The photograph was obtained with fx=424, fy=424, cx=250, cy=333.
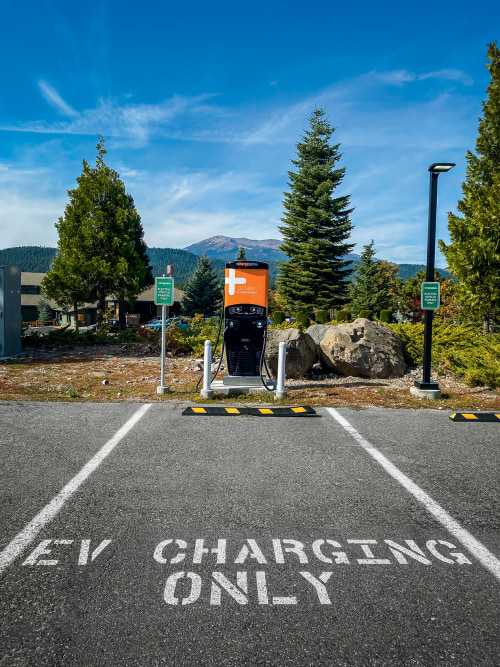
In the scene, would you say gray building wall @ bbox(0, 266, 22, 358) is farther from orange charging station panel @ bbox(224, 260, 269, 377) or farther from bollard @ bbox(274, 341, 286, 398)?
bollard @ bbox(274, 341, 286, 398)

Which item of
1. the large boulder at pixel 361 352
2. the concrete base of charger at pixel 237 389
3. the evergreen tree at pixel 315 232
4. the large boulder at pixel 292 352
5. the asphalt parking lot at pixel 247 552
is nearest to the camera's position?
the asphalt parking lot at pixel 247 552

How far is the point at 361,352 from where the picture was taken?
10.6 m

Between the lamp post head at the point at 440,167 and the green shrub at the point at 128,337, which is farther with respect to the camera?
the green shrub at the point at 128,337

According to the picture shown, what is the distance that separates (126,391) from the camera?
8945 mm

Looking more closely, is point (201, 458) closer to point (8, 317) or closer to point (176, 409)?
point (176, 409)

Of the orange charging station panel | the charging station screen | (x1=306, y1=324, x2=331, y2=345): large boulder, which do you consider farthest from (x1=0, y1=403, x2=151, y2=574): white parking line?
(x1=306, y1=324, x2=331, y2=345): large boulder

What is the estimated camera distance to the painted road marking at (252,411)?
279 inches

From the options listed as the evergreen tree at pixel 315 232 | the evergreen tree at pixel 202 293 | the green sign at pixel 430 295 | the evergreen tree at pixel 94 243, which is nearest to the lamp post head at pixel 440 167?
the green sign at pixel 430 295

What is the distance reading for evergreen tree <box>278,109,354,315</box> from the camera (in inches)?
1309

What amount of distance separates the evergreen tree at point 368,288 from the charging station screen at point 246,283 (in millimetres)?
35684

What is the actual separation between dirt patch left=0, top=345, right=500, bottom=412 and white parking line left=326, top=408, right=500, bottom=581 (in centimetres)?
285

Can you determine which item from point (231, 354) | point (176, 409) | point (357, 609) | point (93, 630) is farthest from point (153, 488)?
point (231, 354)

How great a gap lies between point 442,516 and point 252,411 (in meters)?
3.95

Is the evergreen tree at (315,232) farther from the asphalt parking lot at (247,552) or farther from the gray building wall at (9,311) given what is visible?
the asphalt parking lot at (247,552)
